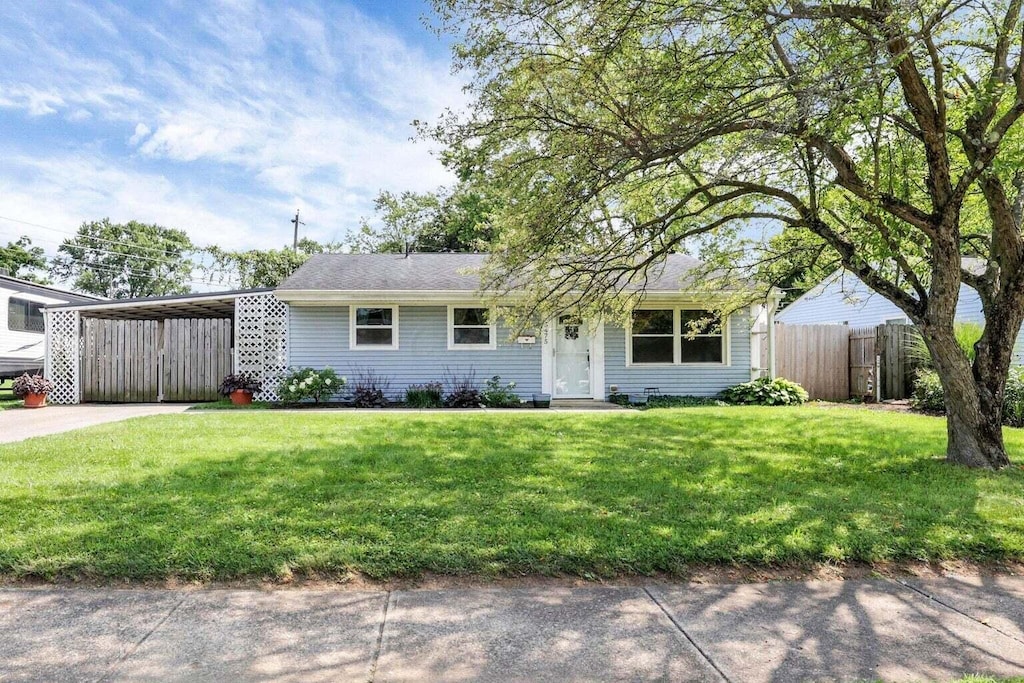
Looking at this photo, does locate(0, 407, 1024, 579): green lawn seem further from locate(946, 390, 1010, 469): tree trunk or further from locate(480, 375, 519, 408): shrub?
Result: locate(480, 375, 519, 408): shrub

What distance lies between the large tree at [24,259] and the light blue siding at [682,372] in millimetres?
40712

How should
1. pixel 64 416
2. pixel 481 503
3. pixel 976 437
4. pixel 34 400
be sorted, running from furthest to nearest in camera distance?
pixel 34 400 < pixel 64 416 < pixel 976 437 < pixel 481 503

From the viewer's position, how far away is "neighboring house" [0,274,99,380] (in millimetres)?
14672

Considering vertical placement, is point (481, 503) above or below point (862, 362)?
below

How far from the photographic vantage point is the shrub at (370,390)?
40.3 feet

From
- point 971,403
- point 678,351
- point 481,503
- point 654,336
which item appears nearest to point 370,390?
point 654,336

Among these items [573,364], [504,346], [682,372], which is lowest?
[682,372]

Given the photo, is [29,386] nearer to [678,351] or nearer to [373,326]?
[373,326]

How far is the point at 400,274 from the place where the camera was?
1344 centimetres

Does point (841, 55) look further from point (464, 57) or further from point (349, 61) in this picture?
point (349, 61)

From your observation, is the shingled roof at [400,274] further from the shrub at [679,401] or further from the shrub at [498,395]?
the shrub at [679,401]

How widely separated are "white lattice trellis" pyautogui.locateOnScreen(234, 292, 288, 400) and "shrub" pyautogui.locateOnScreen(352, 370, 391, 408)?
1.87 metres

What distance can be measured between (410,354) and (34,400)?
8091 millimetres

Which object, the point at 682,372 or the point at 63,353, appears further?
the point at 63,353
